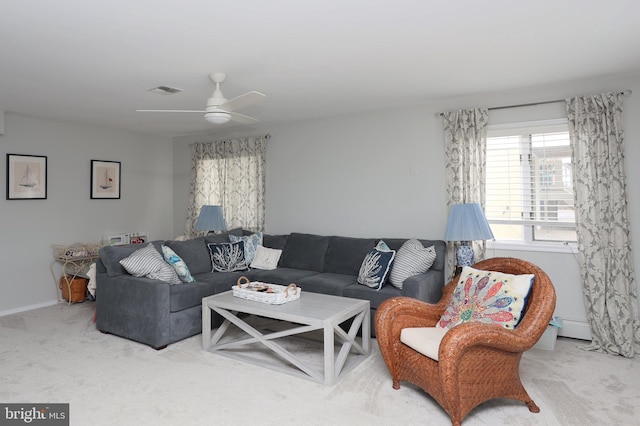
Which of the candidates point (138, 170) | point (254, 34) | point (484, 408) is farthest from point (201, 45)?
point (138, 170)

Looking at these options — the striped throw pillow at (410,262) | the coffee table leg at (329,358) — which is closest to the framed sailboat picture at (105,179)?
the striped throw pillow at (410,262)

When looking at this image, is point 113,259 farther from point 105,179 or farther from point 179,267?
point 105,179

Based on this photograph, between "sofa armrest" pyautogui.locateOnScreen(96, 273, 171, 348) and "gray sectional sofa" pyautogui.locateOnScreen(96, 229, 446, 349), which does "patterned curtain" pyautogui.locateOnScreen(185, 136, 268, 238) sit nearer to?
"gray sectional sofa" pyautogui.locateOnScreen(96, 229, 446, 349)

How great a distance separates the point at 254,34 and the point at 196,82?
4.02 feet

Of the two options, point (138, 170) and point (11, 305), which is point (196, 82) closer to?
point (138, 170)

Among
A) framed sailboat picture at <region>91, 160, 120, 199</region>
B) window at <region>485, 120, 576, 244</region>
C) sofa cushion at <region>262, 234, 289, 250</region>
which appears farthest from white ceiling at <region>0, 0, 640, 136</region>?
sofa cushion at <region>262, 234, 289, 250</region>

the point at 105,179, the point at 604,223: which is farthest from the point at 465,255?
the point at 105,179

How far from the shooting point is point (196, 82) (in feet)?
12.2

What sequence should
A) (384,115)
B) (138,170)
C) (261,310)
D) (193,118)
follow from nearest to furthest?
1. (261,310)
2. (384,115)
3. (193,118)
4. (138,170)

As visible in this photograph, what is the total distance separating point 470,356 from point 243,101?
239 centimetres

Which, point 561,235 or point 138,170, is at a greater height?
point 138,170

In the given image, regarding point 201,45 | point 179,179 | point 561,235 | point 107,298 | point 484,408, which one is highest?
point 201,45

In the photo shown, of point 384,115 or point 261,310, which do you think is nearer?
point 261,310
